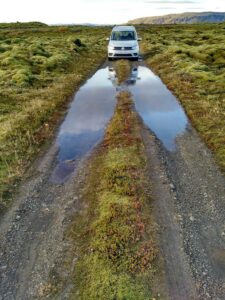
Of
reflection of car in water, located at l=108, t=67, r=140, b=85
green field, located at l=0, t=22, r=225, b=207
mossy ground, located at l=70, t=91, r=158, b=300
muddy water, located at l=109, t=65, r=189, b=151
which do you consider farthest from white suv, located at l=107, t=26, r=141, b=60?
mossy ground, located at l=70, t=91, r=158, b=300

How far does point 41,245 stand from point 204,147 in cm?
789

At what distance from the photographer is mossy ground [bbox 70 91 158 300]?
7.59m

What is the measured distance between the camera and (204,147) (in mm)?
14586

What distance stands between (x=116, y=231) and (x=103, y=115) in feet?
35.7

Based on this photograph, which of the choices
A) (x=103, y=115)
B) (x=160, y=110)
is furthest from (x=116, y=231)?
(x=160, y=110)

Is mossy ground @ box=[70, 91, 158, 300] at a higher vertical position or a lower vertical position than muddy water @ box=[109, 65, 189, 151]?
higher

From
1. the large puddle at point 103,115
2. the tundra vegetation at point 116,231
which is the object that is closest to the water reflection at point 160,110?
the large puddle at point 103,115

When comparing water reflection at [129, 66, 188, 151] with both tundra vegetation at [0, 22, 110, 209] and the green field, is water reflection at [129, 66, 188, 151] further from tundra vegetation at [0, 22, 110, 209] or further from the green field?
tundra vegetation at [0, 22, 110, 209]

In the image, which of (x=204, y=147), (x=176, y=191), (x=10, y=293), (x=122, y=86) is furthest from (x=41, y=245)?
(x=122, y=86)

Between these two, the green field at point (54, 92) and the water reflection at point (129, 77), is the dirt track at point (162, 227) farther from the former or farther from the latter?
the water reflection at point (129, 77)

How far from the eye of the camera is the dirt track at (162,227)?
25.7 ft

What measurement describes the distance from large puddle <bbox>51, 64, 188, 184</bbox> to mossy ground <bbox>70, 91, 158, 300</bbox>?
4.18 feet

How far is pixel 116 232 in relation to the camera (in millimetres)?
9148

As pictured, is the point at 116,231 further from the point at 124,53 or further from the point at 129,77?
the point at 124,53
